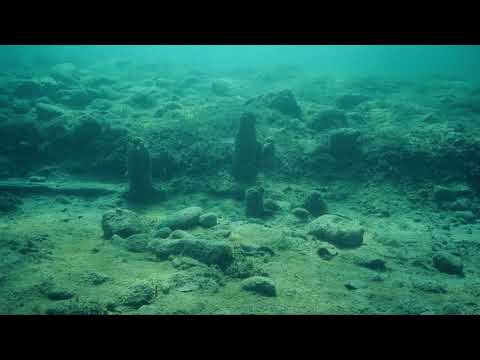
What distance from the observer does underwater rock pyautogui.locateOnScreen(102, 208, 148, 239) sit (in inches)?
436

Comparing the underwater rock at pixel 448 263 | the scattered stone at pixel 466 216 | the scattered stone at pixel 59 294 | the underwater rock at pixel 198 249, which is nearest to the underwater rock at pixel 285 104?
the scattered stone at pixel 466 216

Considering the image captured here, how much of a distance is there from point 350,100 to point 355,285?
69.6 ft

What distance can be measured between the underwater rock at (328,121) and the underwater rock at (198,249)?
41.3 feet

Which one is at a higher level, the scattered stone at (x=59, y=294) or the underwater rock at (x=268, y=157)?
the underwater rock at (x=268, y=157)

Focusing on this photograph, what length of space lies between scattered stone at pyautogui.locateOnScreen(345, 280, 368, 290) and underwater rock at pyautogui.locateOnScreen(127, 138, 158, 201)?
30.1 feet

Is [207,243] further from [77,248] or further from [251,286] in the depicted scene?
[77,248]

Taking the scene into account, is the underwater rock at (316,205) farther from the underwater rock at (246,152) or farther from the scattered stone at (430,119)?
the scattered stone at (430,119)

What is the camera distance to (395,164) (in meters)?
15.5

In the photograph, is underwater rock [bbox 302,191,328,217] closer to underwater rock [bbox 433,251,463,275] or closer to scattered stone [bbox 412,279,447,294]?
underwater rock [bbox 433,251,463,275]

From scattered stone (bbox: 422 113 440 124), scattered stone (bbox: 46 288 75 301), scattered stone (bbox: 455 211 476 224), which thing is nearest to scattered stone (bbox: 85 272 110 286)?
scattered stone (bbox: 46 288 75 301)

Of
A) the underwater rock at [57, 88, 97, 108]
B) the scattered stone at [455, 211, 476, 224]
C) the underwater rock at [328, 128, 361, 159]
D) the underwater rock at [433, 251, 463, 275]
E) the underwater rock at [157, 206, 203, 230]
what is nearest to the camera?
the underwater rock at [433, 251, 463, 275]

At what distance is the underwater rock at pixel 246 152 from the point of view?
15.1 m
